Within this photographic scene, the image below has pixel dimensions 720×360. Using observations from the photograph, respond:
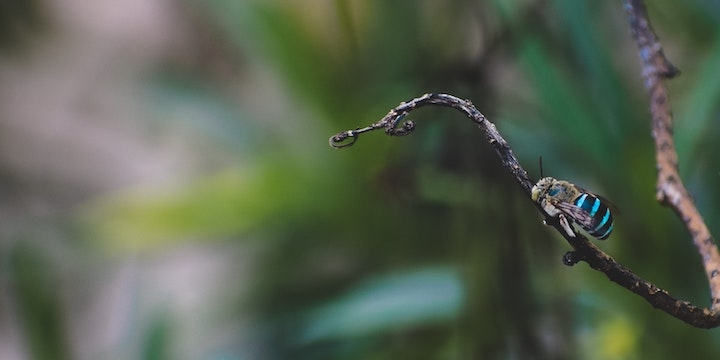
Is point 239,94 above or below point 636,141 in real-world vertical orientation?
above

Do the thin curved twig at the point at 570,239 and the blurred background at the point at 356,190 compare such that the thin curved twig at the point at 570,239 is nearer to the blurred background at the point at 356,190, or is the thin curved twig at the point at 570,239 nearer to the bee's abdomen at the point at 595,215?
the bee's abdomen at the point at 595,215

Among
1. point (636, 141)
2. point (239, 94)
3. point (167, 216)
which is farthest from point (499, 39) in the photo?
point (239, 94)

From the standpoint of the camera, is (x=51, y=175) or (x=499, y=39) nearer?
(x=499, y=39)

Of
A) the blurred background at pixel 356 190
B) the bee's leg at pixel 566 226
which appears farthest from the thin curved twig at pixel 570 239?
the blurred background at pixel 356 190

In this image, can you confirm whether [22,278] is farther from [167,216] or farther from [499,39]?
[499,39]

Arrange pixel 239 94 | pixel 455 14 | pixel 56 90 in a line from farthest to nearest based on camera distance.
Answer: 1. pixel 56 90
2. pixel 239 94
3. pixel 455 14

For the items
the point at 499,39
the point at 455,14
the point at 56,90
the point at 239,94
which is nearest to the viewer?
the point at 499,39
